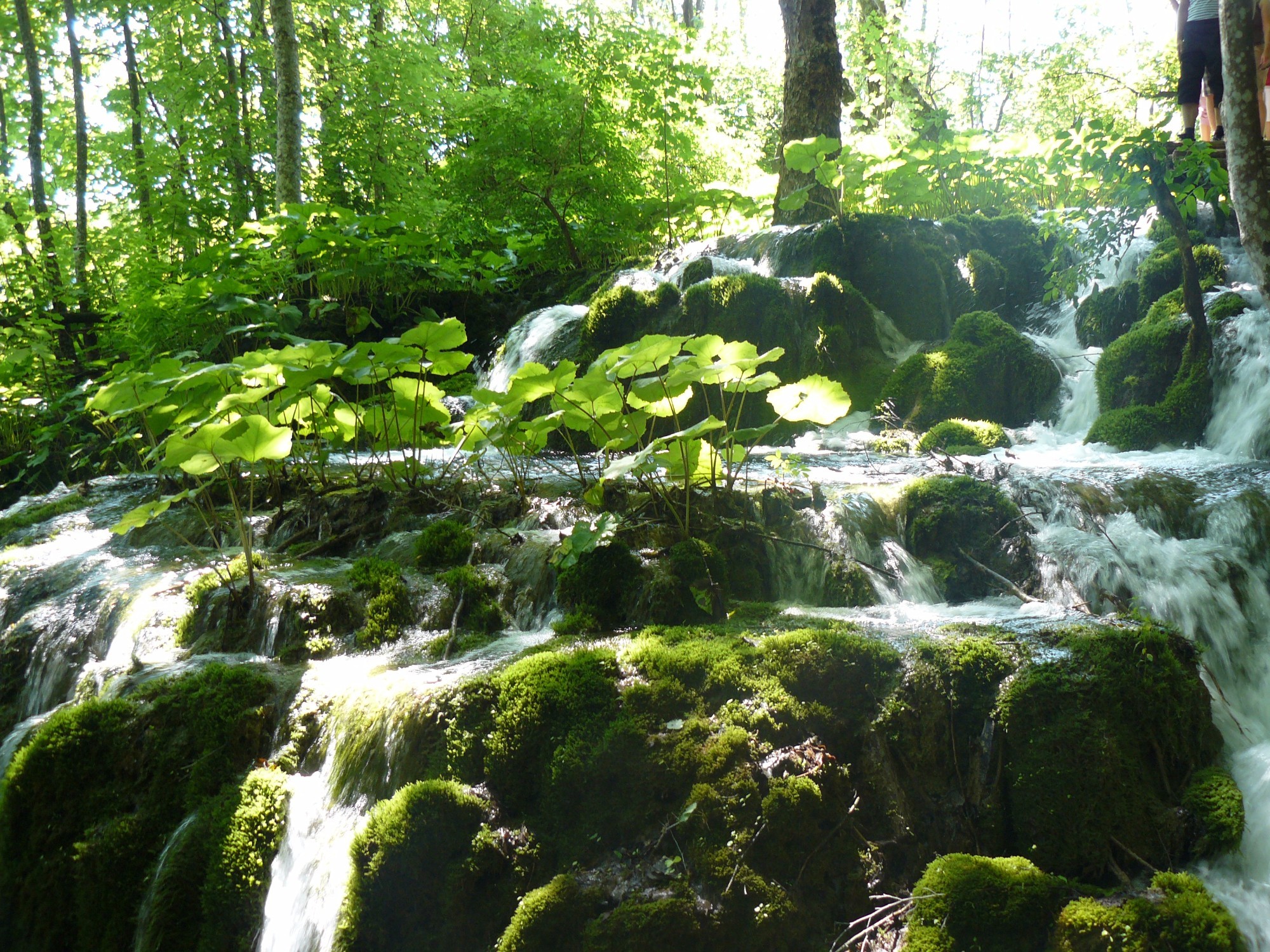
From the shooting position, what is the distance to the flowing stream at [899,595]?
2514 mm

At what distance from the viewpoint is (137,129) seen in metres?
11.6

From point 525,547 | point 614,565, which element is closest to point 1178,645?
point 614,565

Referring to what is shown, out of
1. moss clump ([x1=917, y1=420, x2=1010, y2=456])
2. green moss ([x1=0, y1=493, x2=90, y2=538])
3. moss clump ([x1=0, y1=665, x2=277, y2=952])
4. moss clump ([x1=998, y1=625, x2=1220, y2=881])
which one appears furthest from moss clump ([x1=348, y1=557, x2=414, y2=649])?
moss clump ([x1=917, y1=420, x2=1010, y2=456])

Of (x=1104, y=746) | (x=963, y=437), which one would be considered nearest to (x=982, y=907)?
(x=1104, y=746)

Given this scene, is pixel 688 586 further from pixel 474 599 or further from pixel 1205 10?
pixel 1205 10

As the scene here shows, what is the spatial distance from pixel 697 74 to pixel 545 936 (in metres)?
10.7

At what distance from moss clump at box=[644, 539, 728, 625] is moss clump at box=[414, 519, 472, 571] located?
1.17 meters

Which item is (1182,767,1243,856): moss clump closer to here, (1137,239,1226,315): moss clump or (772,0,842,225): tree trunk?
(1137,239,1226,315): moss clump

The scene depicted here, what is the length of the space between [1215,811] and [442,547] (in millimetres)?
3388

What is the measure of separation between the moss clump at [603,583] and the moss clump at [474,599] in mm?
329

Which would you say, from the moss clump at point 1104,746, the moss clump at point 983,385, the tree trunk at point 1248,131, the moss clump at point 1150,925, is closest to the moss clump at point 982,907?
the moss clump at point 1150,925

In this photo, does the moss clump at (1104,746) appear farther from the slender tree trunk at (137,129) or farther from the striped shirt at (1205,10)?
the slender tree trunk at (137,129)

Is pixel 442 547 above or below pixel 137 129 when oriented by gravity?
below

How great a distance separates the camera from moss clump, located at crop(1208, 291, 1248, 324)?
20.2 feet
